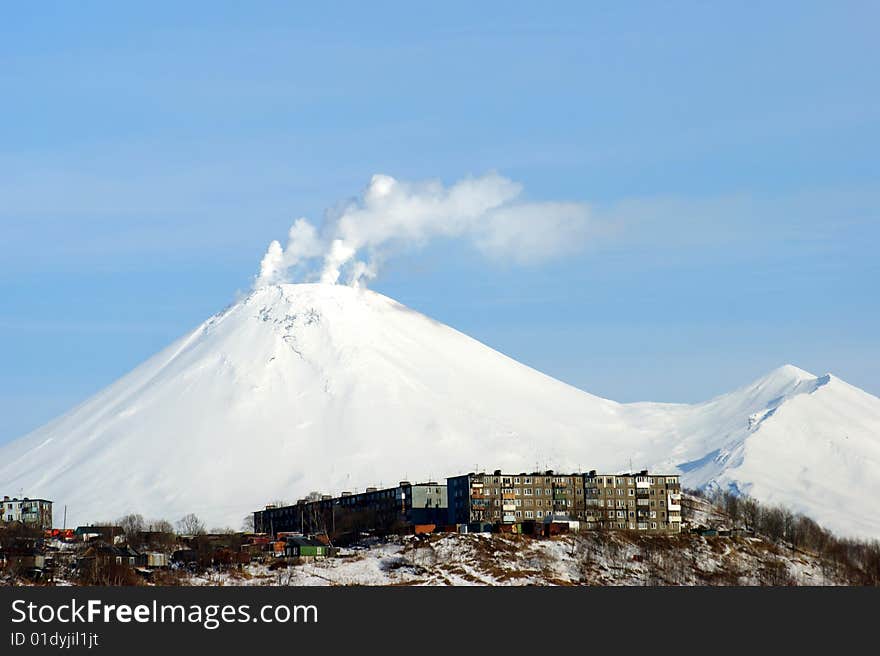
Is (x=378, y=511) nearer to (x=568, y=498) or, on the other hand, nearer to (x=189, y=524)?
(x=568, y=498)

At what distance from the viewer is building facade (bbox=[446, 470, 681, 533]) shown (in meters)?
138

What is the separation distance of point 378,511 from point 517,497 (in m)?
11.8

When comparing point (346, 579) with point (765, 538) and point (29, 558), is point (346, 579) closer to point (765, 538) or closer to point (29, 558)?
point (29, 558)

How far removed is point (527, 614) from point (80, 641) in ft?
62.5

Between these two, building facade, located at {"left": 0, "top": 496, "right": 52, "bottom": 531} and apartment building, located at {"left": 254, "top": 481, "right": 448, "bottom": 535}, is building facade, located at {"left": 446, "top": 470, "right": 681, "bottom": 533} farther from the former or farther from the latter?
building facade, located at {"left": 0, "top": 496, "right": 52, "bottom": 531}

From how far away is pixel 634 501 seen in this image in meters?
139

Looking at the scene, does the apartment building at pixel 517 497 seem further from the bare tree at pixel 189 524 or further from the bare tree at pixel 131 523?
the bare tree at pixel 189 524

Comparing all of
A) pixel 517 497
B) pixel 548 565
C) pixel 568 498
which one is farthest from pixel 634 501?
pixel 548 565

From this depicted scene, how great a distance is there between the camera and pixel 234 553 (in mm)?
111375

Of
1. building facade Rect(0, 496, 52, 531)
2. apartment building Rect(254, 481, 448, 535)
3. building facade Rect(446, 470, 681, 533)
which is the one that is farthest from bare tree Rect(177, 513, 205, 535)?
building facade Rect(446, 470, 681, 533)

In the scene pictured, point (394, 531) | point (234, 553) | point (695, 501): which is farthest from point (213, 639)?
point (695, 501)

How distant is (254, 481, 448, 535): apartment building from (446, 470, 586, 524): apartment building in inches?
106

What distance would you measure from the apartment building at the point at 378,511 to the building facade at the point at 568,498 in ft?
7.73

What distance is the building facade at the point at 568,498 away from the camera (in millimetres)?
137625
